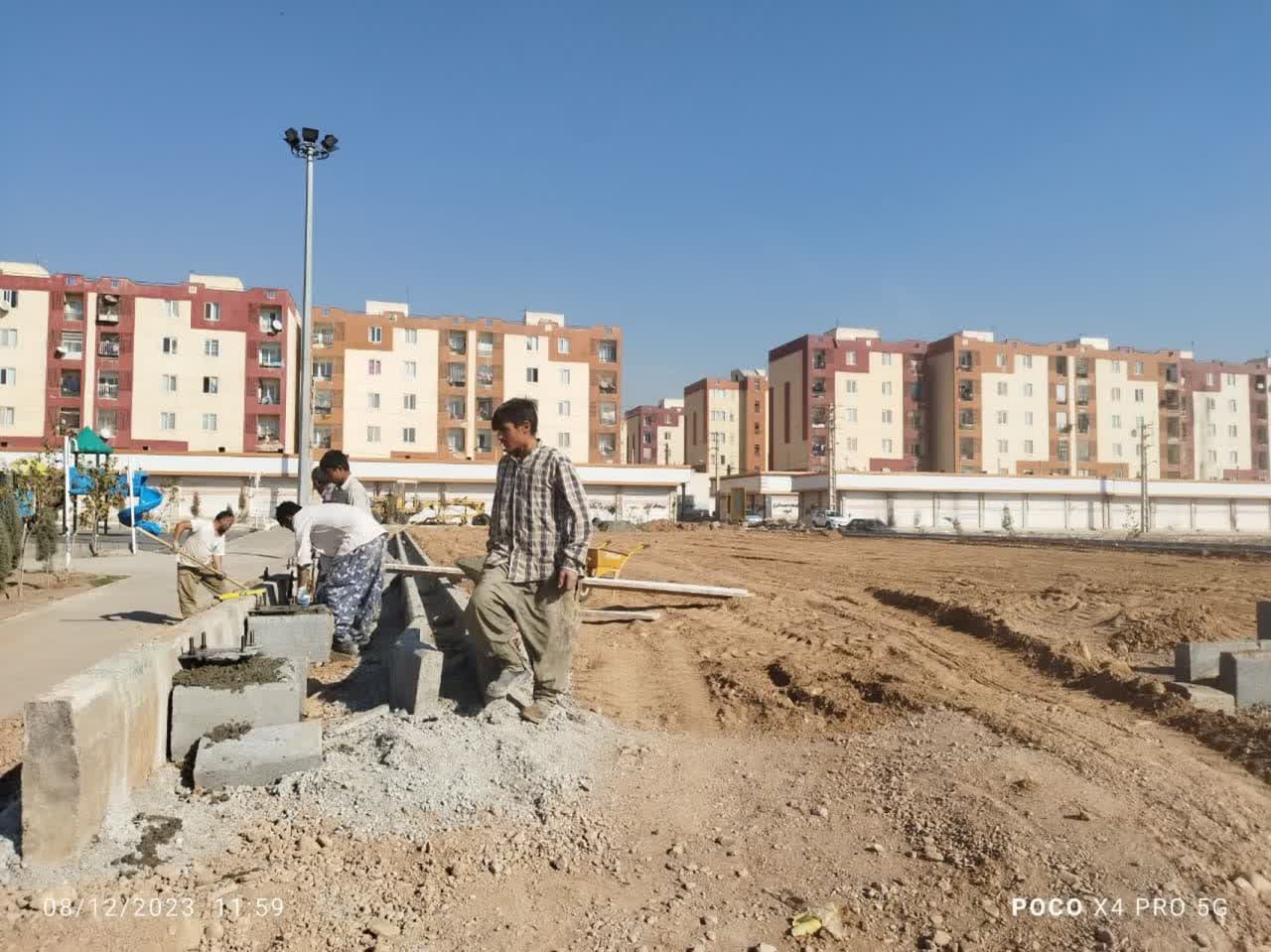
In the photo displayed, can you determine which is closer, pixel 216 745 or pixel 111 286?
pixel 216 745

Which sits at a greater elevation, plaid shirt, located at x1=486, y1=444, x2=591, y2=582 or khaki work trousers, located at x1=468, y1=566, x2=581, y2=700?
plaid shirt, located at x1=486, y1=444, x2=591, y2=582

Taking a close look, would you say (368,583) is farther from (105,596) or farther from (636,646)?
(105,596)

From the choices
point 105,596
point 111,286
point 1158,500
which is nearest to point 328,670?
point 105,596

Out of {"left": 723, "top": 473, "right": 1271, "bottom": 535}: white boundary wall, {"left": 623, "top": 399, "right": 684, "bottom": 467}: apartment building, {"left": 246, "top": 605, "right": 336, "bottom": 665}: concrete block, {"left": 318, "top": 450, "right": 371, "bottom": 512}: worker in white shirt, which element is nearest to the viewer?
{"left": 246, "top": 605, "right": 336, "bottom": 665}: concrete block

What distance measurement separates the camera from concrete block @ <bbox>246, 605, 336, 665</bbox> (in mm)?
6773

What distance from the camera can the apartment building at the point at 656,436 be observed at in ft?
420

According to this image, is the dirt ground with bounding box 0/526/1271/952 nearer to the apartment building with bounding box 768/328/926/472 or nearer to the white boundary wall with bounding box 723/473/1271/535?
the white boundary wall with bounding box 723/473/1271/535

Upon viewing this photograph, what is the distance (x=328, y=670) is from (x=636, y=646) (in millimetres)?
2862

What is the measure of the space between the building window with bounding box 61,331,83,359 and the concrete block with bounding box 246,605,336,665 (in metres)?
65.9

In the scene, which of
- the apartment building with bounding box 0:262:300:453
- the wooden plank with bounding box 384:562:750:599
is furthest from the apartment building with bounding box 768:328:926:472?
the wooden plank with bounding box 384:562:750:599

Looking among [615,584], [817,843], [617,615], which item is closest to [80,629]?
[617,615]

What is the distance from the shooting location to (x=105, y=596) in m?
12.3

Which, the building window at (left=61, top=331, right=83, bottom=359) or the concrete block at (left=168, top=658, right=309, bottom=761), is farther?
the building window at (left=61, top=331, right=83, bottom=359)

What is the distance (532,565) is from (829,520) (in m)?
52.8
